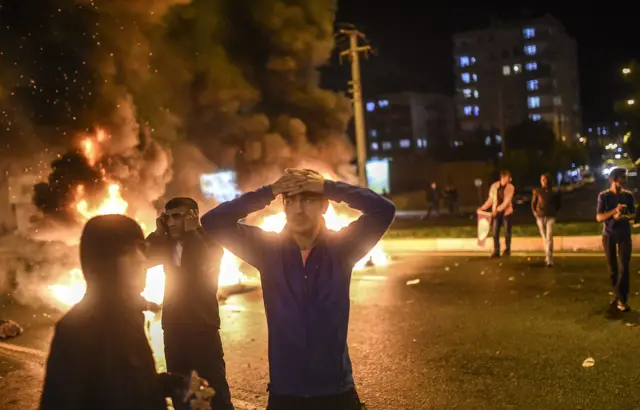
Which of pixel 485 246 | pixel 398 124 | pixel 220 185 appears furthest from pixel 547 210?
pixel 398 124

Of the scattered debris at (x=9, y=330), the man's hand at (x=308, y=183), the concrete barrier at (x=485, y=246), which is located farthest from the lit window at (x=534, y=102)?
the man's hand at (x=308, y=183)

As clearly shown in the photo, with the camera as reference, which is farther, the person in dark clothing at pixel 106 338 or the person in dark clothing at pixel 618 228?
the person in dark clothing at pixel 618 228

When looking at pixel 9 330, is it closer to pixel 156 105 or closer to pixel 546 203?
pixel 156 105

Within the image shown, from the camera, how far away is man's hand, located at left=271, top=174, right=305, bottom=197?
3030 millimetres

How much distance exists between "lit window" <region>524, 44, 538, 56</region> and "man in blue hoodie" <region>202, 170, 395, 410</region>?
99.9m

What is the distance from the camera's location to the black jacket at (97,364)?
2426 millimetres

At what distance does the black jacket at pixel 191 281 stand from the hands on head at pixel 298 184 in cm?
129

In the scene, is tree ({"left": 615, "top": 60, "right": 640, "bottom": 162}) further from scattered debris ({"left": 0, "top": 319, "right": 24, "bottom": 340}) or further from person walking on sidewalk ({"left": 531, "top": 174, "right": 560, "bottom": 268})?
scattered debris ({"left": 0, "top": 319, "right": 24, "bottom": 340})

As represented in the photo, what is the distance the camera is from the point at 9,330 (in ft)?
27.1

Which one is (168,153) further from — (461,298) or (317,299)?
(317,299)

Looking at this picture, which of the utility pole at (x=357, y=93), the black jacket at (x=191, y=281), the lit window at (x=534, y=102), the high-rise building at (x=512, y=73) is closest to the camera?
the black jacket at (x=191, y=281)

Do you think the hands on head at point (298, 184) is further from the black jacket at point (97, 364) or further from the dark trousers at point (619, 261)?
the dark trousers at point (619, 261)

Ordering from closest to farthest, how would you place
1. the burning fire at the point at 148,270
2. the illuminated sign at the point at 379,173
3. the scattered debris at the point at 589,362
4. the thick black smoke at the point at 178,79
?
the scattered debris at the point at 589,362, the burning fire at the point at 148,270, the thick black smoke at the point at 178,79, the illuminated sign at the point at 379,173

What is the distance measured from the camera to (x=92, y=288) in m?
2.54
